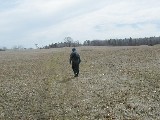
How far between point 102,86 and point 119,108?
7591 mm

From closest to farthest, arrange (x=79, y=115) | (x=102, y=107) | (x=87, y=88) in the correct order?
(x=79, y=115), (x=102, y=107), (x=87, y=88)

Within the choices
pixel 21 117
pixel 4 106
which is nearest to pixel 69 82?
pixel 4 106

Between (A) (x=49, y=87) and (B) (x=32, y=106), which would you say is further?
(A) (x=49, y=87)

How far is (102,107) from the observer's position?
21.5m

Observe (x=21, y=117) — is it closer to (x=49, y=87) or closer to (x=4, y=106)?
(x=4, y=106)

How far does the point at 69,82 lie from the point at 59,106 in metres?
8.95

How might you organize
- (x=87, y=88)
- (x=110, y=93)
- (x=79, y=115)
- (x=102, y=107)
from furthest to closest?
(x=87, y=88) → (x=110, y=93) → (x=102, y=107) → (x=79, y=115)

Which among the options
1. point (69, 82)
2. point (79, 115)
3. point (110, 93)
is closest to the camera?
point (79, 115)

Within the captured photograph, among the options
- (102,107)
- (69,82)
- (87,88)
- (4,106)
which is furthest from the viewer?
(69,82)

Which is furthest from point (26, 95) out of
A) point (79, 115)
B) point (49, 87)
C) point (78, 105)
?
point (79, 115)

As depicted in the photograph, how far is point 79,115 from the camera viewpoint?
2002cm

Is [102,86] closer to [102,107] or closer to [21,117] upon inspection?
[102,107]

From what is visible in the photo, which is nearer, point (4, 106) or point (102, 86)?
point (4, 106)

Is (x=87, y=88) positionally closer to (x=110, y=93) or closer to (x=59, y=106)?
(x=110, y=93)
